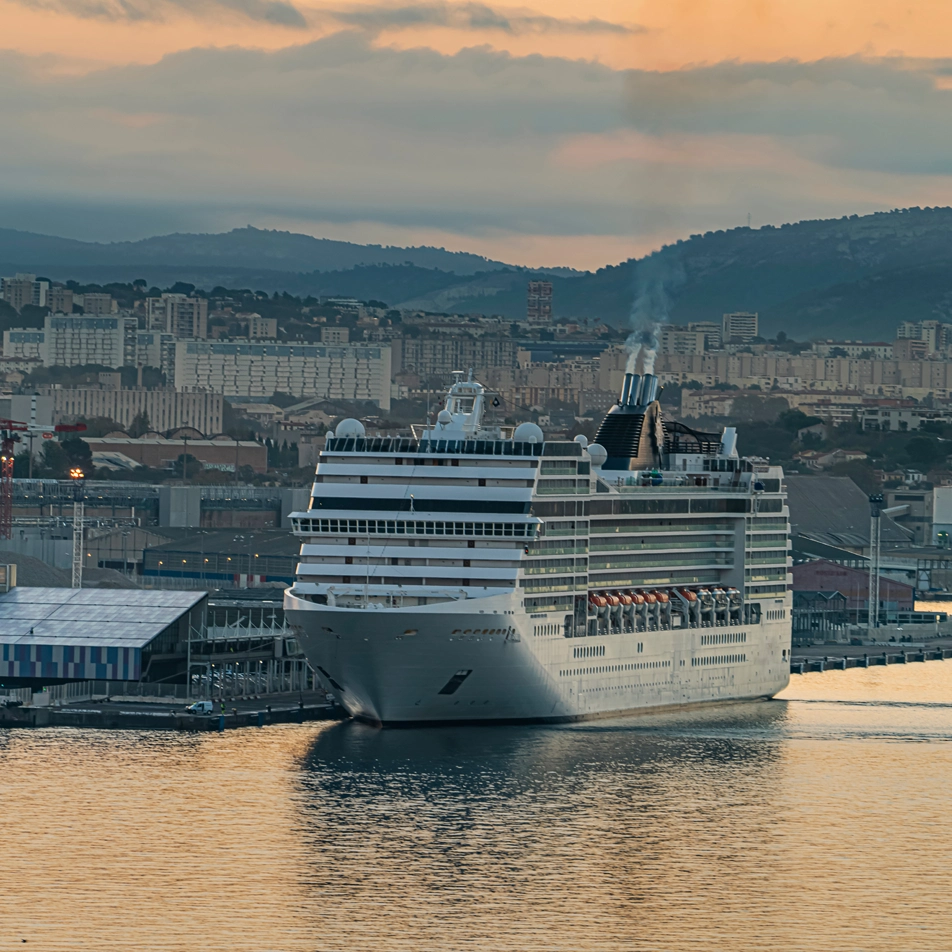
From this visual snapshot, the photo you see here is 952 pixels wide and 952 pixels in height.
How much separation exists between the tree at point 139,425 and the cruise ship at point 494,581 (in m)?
119

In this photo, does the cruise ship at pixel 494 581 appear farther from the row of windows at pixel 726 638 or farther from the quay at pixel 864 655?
the quay at pixel 864 655

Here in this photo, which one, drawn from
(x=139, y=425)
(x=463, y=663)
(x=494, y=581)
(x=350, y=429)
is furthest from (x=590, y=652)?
(x=139, y=425)

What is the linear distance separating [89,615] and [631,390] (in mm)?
14154

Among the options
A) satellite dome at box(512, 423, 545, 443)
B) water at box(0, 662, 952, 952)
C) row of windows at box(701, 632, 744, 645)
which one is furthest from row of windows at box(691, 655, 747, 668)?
satellite dome at box(512, 423, 545, 443)

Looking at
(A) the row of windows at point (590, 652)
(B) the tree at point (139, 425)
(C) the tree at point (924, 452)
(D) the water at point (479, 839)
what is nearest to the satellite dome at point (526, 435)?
(A) the row of windows at point (590, 652)

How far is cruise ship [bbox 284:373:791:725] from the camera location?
52.4m

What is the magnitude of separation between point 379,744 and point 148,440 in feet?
385

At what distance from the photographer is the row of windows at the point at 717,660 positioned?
60281 mm

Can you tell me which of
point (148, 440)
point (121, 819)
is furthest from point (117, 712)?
point (148, 440)

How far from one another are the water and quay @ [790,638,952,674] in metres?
17.6

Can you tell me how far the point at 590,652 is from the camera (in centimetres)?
5603

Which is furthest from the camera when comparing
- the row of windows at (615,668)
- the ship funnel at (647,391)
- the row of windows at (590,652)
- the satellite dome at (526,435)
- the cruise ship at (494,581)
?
the ship funnel at (647,391)

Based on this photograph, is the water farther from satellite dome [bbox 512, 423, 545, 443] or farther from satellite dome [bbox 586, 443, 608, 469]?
satellite dome [bbox 586, 443, 608, 469]

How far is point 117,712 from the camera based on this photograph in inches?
2180
